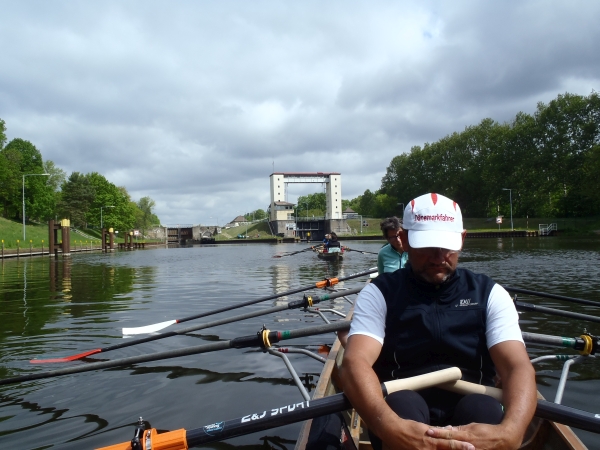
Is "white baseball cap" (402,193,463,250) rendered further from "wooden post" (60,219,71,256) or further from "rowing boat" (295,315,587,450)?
"wooden post" (60,219,71,256)

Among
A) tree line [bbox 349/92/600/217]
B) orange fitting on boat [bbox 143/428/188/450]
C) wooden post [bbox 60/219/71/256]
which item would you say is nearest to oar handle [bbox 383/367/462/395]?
orange fitting on boat [bbox 143/428/188/450]

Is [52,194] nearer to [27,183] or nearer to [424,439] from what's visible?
[27,183]

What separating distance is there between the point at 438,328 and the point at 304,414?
0.86 meters

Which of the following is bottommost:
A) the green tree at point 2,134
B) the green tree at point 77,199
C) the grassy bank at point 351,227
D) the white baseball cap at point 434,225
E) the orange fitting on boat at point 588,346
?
the orange fitting on boat at point 588,346

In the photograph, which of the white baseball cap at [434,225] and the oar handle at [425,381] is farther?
the white baseball cap at [434,225]

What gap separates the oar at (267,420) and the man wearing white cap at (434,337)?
0.23 ft

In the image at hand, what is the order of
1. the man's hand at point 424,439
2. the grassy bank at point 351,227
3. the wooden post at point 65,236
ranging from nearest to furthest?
the man's hand at point 424,439 → the wooden post at point 65,236 → the grassy bank at point 351,227

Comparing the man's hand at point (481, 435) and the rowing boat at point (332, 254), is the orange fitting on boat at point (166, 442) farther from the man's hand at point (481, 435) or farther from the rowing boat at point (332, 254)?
the rowing boat at point (332, 254)

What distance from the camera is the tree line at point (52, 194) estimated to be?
2623 inches

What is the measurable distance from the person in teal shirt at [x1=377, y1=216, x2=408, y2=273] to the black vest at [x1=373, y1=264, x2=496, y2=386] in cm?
349

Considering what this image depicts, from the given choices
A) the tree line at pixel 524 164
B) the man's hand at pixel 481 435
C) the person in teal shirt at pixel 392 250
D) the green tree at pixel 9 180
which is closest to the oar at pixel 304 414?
the man's hand at pixel 481 435

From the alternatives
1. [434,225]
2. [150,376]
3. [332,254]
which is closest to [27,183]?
[332,254]

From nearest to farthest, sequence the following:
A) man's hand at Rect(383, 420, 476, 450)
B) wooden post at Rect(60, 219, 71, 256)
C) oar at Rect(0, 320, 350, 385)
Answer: man's hand at Rect(383, 420, 476, 450) → oar at Rect(0, 320, 350, 385) → wooden post at Rect(60, 219, 71, 256)

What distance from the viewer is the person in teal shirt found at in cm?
626
